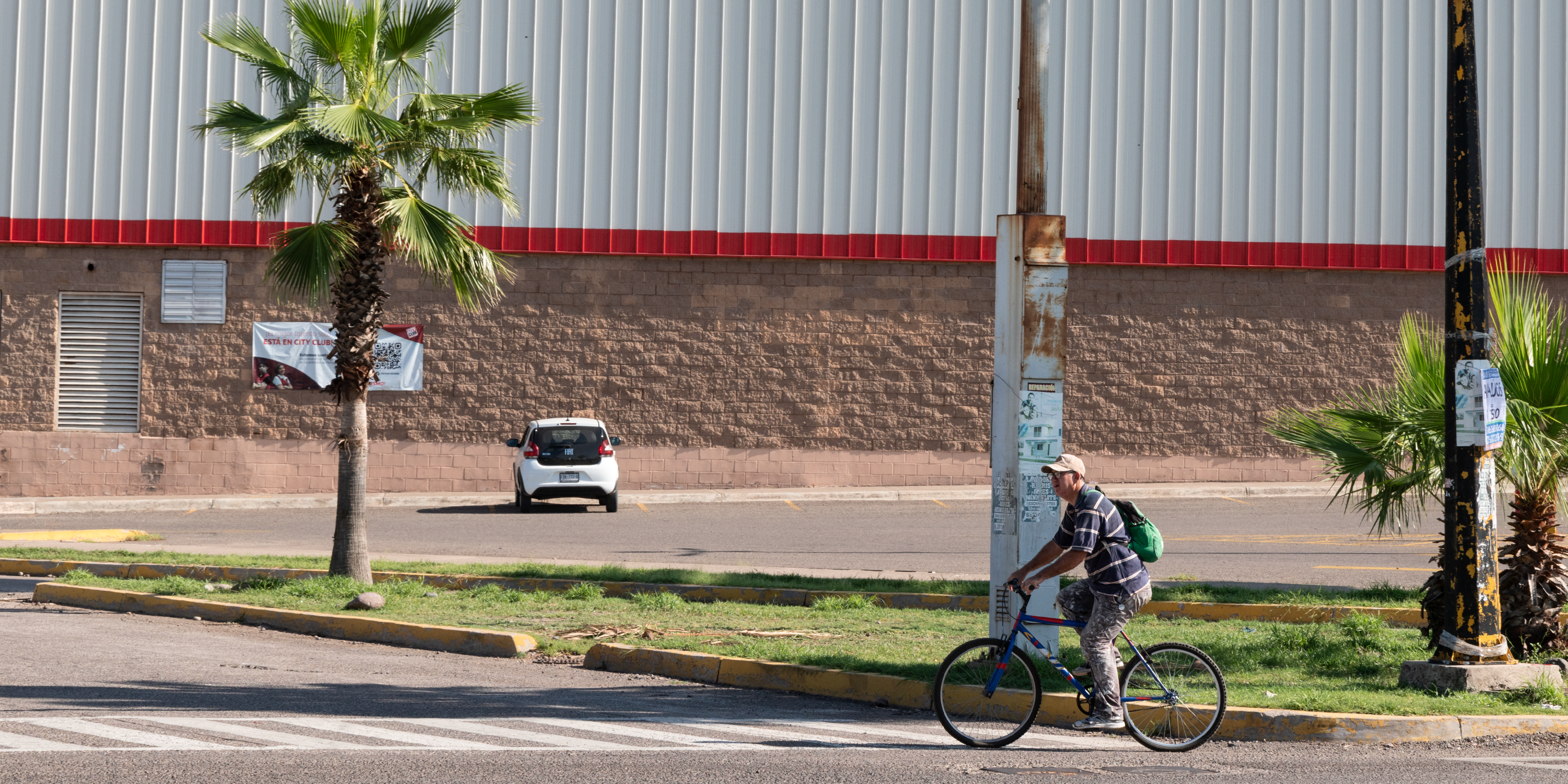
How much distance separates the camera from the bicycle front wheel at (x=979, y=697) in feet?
24.2

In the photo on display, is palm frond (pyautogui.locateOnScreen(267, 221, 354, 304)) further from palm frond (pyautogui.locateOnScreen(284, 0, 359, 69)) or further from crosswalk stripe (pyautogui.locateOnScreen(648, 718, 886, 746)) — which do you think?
crosswalk stripe (pyautogui.locateOnScreen(648, 718, 886, 746))

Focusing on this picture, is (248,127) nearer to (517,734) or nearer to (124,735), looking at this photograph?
(124,735)

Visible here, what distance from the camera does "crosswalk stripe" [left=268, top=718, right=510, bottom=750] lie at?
23.4 ft

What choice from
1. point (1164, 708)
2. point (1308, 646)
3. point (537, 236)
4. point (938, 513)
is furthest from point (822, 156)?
point (1164, 708)

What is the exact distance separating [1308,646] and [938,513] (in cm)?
1276

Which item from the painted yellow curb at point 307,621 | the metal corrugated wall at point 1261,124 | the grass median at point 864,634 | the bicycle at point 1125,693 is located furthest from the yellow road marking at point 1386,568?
the metal corrugated wall at point 1261,124

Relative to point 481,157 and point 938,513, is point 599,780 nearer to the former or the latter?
point 481,157

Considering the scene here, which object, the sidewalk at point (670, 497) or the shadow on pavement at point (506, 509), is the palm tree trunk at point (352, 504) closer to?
the shadow on pavement at point (506, 509)

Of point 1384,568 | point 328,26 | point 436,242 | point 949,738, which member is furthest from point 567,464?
point 949,738

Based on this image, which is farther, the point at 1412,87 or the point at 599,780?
the point at 1412,87

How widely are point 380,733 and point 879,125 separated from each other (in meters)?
20.7

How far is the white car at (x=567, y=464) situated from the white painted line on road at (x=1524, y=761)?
16247 mm

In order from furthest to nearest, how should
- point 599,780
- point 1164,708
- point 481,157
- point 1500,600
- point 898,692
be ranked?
1. point 481,157
2. point 1500,600
3. point 898,692
4. point 1164,708
5. point 599,780

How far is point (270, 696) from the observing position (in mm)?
8531
